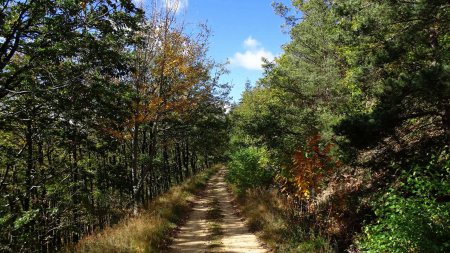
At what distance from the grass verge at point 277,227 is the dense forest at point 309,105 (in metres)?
0.06

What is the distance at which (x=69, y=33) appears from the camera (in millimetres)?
9070

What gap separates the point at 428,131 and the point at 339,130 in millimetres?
4329

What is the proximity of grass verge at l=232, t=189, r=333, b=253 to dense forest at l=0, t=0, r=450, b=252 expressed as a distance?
0.06 meters

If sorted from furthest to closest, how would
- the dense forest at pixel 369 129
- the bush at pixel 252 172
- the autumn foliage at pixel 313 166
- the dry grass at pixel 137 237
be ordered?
1. the bush at pixel 252 172
2. the autumn foliage at pixel 313 166
3. the dry grass at pixel 137 237
4. the dense forest at pixel 369 129

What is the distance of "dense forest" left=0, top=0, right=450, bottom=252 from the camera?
7.34 metres

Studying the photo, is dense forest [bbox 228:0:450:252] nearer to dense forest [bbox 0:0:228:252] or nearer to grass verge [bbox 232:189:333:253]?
grass verge [bbox 232:189:333:253]

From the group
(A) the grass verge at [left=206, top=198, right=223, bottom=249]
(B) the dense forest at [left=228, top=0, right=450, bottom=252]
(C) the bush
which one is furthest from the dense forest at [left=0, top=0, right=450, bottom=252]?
(C) the bush

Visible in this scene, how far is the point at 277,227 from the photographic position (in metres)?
11.3

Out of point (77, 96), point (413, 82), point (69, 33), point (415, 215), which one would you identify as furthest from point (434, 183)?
point (77, 96)

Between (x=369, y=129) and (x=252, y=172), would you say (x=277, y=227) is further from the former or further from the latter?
(x=252, y=172)

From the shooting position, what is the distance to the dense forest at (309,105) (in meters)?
7.34

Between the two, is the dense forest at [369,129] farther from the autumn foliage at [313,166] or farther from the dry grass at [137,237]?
the dry grass at [137,237]

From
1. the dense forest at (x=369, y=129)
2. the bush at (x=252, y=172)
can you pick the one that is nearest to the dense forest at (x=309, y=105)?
the dense forest at (x=369, y=129)

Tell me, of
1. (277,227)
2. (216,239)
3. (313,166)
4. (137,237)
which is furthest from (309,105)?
(137,237)
